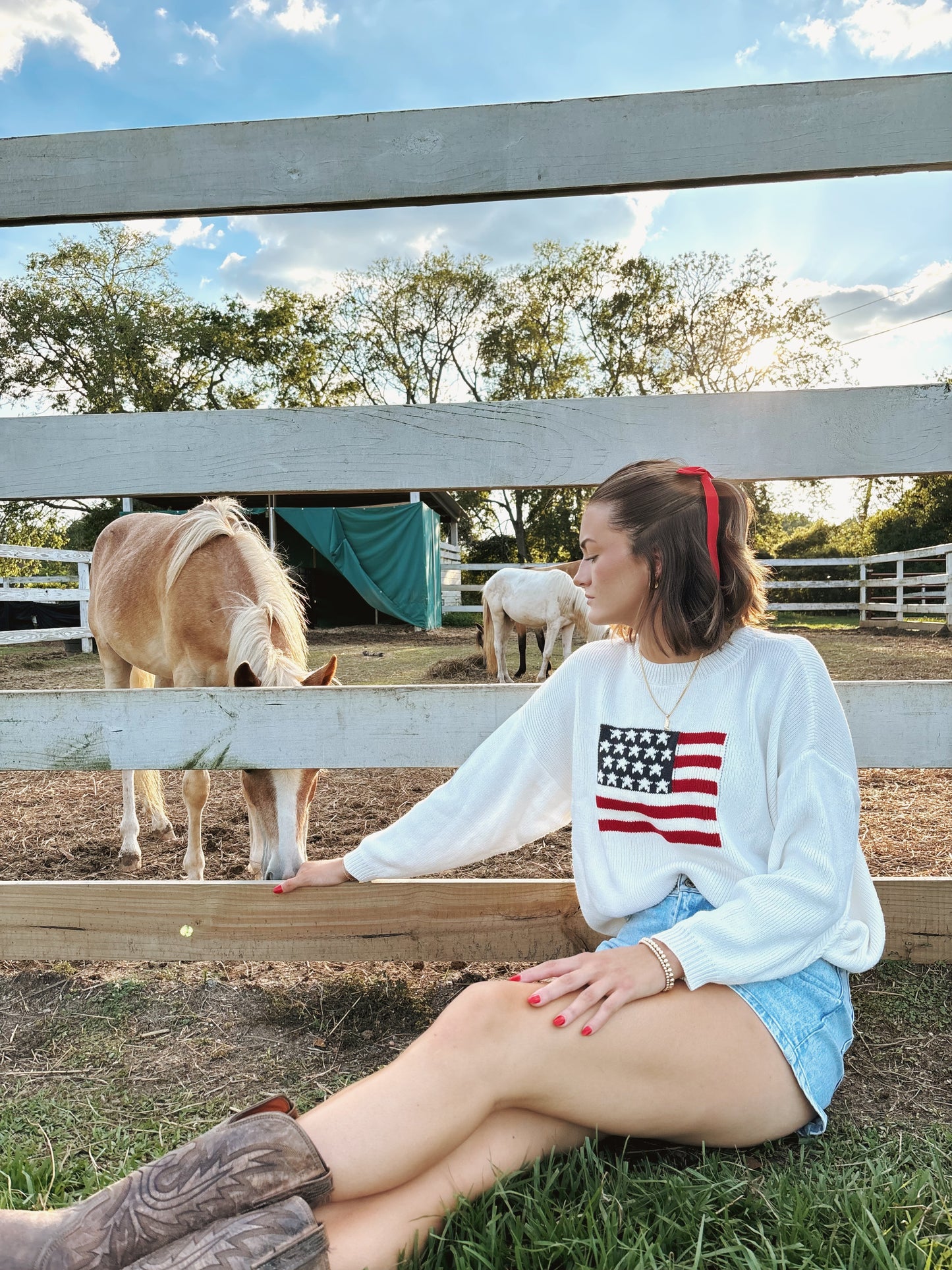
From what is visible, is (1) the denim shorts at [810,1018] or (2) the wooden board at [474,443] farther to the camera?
(2) the wooden board at [474,443]

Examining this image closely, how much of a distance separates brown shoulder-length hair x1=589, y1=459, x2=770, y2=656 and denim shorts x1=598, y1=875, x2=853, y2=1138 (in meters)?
0.51

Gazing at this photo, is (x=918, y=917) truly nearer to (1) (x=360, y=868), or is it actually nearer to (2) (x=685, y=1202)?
(2) (x=685, y=1202)

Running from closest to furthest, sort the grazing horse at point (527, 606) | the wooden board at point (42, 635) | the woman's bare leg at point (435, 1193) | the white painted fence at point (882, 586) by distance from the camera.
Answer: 1. the woman's bare leg at point (435, 1193)
2. the grazing horse at point (527, 606)
3. the wooden board at point (42, 635)
4. the white painted fence at point (882, 586)

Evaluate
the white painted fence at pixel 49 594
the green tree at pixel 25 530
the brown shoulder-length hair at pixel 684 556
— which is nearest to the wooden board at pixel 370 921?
the brown shoulder-length hair at pixel 684 556

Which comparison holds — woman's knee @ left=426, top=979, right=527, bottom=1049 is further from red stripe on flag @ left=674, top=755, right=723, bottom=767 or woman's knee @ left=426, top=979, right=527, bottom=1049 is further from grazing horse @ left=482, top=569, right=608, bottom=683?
grazing horse @ left=482, top=569, right=608, bottom=683

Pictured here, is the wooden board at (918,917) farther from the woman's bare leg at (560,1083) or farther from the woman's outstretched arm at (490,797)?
the woman's outstretched arm at (490,797)

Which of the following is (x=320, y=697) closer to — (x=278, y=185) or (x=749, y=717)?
(x=749, y=717)

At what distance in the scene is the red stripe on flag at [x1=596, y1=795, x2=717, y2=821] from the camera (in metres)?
1.52

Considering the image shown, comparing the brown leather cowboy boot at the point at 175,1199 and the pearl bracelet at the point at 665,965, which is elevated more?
the pearl bracelet at the point at 665,965

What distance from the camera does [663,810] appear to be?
5.12ft

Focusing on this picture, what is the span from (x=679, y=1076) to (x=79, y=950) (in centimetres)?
153

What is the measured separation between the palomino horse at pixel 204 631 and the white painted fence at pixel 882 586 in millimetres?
9357

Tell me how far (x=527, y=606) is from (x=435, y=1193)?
8663mm

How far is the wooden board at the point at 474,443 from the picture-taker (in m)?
1.73
